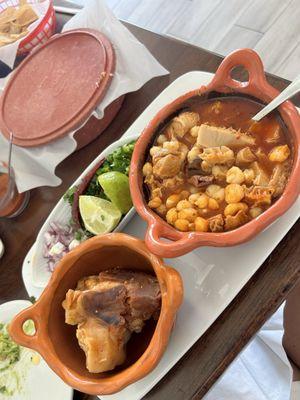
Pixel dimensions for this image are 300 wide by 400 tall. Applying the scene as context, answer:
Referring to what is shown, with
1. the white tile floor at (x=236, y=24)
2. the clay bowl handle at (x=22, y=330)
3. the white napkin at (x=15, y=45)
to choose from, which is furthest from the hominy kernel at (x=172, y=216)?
the white tile floor at (x=236, y=24)

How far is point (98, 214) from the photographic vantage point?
139cm

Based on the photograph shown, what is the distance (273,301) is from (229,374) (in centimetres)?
66

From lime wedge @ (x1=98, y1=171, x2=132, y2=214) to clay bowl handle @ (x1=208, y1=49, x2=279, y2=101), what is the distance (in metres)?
0.39

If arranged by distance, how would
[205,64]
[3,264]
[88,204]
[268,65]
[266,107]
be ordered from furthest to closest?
[268,65] < [3,264] < [205,64] < [88,204] < [266,107]

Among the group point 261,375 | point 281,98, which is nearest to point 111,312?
point 281,98

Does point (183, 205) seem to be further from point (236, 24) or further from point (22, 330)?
point (236, 24)

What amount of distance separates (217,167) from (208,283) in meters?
0.30

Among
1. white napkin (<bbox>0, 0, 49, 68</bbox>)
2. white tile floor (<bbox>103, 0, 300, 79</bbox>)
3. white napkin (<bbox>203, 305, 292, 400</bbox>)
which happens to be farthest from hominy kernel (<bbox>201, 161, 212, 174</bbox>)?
white tile floor (<bbox>103, 0, 300, 79</bbox>)

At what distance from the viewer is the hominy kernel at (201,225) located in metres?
1.07

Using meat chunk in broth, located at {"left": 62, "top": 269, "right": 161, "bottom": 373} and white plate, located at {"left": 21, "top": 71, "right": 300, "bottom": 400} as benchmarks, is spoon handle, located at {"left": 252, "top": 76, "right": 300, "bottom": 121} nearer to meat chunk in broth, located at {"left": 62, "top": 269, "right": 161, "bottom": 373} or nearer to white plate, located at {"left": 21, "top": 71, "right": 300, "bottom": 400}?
white plate, located at {"left": 21, "top": 71, "right": 300, "bottom": 400}

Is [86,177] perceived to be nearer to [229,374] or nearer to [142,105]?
[142,105]

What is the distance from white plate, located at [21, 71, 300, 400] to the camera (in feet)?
3.67

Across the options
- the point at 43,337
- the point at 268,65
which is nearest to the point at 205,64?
the point at 43,337

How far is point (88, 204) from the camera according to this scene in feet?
4.62
